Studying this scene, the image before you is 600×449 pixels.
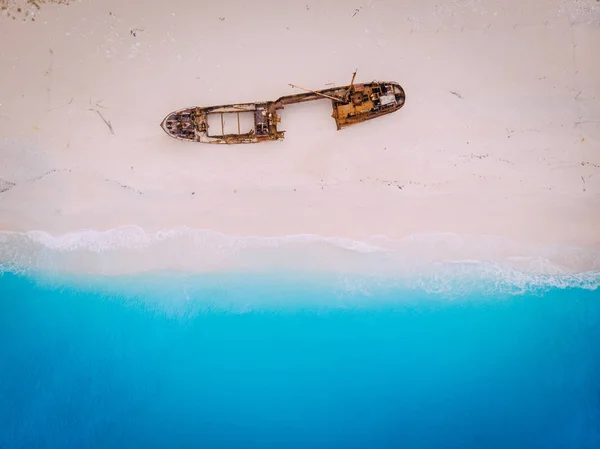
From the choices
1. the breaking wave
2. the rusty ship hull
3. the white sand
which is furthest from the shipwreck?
the breaking wave

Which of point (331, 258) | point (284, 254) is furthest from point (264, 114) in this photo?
point (331, 258)

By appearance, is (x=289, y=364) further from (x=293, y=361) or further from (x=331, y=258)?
(x=331, y=258)

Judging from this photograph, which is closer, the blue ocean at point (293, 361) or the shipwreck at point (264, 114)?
the shipwreck at point (264, 114)

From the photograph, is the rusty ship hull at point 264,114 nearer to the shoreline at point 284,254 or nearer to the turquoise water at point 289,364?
the shoreline at point 284,254

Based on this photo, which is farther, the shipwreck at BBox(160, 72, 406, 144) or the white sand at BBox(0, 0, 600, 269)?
the white sand at BBox(0, 0, 600, 269)

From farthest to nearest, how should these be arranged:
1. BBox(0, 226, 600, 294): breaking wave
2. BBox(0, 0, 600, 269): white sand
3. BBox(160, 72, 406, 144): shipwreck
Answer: BBox(0, 226, 600, 294): breaking wave < BBox(0, 0, 600, 269): white sand < BBox(160, 72, 406, 144): shipwreck

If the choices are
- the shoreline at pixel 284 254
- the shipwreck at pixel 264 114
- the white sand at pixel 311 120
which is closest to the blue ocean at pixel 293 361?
the shoreline at pixel 284 254

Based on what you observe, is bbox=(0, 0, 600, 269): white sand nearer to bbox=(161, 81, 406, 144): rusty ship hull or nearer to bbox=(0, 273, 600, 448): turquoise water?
bbox=(161, 81, 406, 144): rusty ship hull
